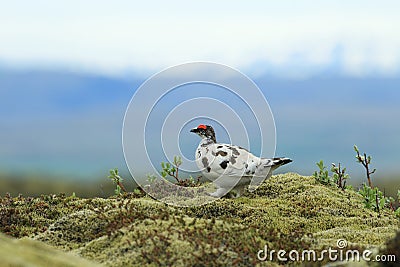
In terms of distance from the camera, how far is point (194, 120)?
8742 mm

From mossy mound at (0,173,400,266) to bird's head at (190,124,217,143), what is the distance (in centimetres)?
102

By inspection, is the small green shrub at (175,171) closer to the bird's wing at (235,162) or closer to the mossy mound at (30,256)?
the bird's wing at (235,162)

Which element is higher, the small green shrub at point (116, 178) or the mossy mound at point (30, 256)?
the small green shrub at point (116, 178)

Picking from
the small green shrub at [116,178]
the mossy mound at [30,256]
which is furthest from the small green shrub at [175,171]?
the mossy mound at [30,256]

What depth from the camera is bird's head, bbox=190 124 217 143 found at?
29.0ft

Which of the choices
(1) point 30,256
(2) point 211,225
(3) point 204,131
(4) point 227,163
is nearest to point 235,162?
(4) point 227,163

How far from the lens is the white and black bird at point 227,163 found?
8.47 meters

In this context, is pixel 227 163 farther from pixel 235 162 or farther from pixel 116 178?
pixel 116 178

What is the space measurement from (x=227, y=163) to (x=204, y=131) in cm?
72

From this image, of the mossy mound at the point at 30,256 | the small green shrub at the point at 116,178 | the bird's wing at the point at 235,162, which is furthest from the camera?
the small green shrub at the point at 116,178

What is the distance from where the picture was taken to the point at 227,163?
8430mm

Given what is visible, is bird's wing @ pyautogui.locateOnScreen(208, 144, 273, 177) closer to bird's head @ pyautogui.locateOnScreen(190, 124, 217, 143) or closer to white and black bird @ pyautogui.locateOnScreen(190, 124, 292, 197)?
white and black bird @ pyautogui.locateOnScreen(190, 124, 292, 197)

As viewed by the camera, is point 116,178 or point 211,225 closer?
point 211,225

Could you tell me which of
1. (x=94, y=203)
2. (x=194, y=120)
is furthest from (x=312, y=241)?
(x=94, y=203)
